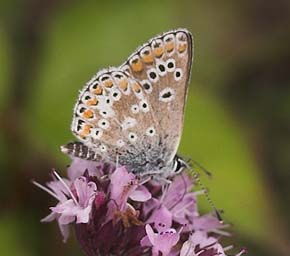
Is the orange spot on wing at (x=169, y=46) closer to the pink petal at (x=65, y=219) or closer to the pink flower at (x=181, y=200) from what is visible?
the pink flower at (x=181, y=200)

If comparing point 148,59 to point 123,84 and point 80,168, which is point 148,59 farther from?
point 80,168

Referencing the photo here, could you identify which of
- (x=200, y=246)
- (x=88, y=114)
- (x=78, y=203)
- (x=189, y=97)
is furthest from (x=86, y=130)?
(x=189, y=97)

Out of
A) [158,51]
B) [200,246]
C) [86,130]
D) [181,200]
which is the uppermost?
[158,51]

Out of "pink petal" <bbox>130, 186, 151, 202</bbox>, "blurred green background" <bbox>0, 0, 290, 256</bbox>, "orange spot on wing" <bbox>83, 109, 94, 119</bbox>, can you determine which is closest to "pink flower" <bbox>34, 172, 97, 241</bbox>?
"pink petal" <bbox>130, 186, 151, 202</bbox>

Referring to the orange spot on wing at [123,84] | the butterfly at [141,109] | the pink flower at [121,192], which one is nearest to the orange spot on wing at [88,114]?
the butterfly at [141,109]

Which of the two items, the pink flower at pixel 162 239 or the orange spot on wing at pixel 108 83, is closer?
the pink flower at pixel 162 239

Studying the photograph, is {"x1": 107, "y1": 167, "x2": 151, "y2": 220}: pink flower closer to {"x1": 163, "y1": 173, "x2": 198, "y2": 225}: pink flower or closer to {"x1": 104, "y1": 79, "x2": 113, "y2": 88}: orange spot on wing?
{"x1": 163, "y1": 173, "x2": 198, "y2": 225}: pink flower
